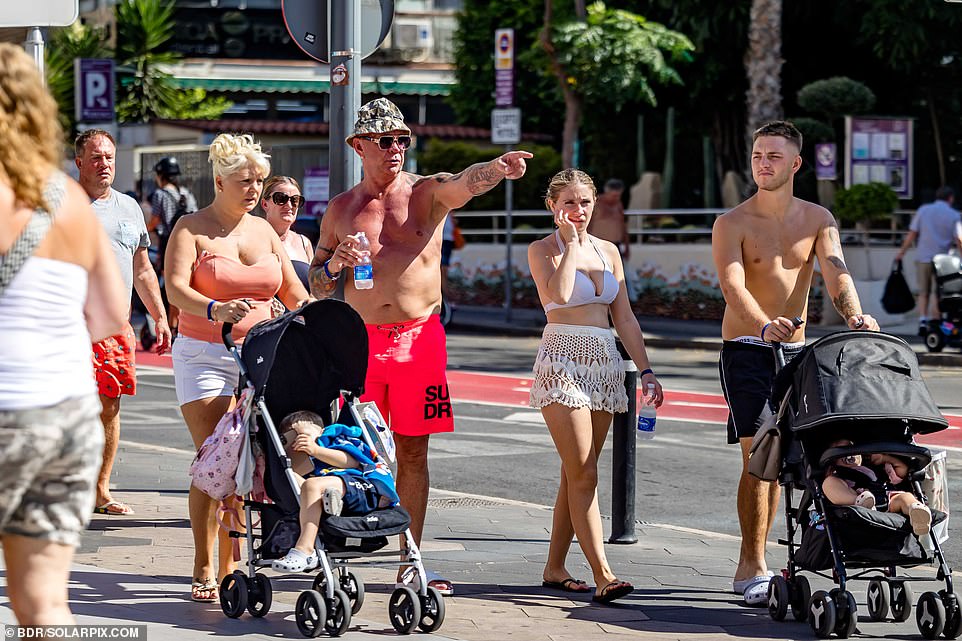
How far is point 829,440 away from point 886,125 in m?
18.8

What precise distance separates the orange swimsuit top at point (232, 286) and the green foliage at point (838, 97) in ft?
74.3

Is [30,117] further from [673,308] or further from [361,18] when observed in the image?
[673,308]

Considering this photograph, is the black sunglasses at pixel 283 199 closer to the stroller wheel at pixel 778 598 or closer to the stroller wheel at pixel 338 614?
the stroller wheel at pixel 338 614

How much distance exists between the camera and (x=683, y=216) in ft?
96.9

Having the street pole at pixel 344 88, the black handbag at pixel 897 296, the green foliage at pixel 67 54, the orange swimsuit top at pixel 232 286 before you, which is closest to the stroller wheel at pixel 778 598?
the orange swimsuit top at pixel 232 286

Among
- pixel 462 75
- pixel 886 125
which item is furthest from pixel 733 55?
pixel 462 75

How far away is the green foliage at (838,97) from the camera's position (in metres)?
28.4

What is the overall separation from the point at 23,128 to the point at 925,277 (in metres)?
18.2

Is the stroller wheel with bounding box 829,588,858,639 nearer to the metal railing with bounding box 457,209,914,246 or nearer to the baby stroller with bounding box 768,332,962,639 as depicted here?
the baby stroller with bounding box 768,332,962,639

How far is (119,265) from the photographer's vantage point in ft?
27.8

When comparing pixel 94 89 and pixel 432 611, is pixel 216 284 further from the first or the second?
pixel 94 89

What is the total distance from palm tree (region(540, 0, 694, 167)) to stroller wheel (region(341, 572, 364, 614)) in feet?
80.1

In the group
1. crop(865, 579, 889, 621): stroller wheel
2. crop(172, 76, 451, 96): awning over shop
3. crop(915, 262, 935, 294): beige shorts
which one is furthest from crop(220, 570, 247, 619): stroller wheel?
crop(172, 76, 451, 96): awning over shop

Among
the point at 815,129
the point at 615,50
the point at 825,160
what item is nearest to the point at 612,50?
the point at 615,50
